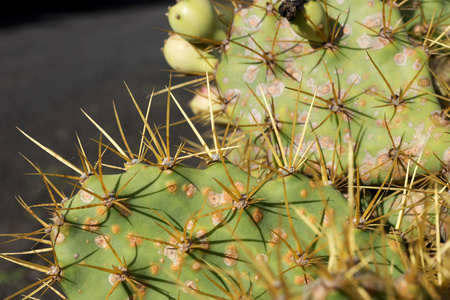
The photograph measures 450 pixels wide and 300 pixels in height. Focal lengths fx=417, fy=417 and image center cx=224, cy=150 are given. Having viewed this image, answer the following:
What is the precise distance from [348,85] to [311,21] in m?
0.16

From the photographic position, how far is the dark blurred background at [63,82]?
2014mm

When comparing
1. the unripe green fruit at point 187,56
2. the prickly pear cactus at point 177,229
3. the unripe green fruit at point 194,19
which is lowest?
the prickly pear cactus at point 177,229

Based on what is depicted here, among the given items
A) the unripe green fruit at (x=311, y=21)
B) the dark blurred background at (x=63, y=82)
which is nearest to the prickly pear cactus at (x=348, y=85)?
the unripe green fruit at (x=311, y=21)

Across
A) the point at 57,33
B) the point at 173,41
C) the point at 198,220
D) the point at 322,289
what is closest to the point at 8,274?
the point at 173,41

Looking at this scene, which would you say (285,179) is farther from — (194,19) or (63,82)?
(63,82)

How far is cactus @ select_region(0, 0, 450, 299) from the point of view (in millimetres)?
635

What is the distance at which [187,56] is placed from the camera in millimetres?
1035

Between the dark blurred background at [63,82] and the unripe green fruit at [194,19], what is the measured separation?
89 cm

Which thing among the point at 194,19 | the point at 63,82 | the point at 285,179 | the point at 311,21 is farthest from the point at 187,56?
the point at 63,82

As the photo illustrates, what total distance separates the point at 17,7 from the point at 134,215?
3652 mm

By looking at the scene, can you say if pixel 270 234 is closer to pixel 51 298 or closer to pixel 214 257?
pixel 214 257

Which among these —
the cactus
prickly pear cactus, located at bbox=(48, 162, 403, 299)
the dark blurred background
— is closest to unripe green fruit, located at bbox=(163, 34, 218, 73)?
the cactus

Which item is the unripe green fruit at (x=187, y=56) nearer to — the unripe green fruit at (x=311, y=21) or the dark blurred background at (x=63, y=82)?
the unripe green fruit at (x=311, y=21)

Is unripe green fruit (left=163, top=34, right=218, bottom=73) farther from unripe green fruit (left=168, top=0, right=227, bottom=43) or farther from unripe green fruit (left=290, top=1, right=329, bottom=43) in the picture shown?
unripe green fruit (left=290, top=1, right=329, bottom=43)
